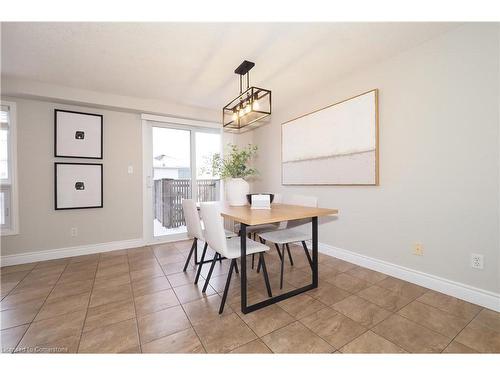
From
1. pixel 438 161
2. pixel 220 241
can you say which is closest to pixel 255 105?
pixel 220 241

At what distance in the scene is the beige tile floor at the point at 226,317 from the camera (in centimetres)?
135

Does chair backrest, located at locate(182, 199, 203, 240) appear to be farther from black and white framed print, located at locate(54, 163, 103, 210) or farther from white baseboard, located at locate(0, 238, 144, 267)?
black and white framed print, located at locate(54, 163, 103, 210)

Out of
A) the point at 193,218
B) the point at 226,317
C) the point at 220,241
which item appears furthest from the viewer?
the point at 193,218

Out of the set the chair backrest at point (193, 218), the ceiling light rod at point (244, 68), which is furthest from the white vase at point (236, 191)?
the ceiling light rod at point (244, 68)

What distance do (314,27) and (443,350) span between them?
8.10ft

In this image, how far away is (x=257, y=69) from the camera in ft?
8.20

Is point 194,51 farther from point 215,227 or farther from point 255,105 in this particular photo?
point 215,227

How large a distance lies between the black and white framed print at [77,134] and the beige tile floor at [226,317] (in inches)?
63.7

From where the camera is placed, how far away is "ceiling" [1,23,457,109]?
6.03 ft

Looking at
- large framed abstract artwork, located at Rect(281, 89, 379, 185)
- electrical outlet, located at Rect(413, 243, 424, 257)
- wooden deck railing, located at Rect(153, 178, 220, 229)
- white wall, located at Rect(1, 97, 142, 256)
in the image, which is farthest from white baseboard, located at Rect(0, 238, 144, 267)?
electrical outlet, located at Rect(413, 243, 424, 257)

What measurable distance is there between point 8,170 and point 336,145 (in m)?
4.23

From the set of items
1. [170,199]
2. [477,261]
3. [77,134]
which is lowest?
[477,261]

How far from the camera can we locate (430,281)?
80.2 inches

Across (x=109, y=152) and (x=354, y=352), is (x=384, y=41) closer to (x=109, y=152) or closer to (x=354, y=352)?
(x=354, y=352)
